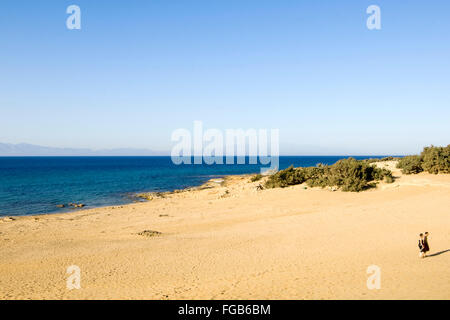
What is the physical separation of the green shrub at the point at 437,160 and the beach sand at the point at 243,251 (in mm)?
5007

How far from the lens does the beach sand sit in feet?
32.7

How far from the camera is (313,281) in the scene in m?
10.2

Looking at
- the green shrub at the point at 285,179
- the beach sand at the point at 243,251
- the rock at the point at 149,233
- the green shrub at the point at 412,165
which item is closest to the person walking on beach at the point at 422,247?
the beach sand at the point at 243,251

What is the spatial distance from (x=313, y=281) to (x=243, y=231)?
871cm

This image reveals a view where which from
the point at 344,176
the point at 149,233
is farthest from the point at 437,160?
the point at 149,233

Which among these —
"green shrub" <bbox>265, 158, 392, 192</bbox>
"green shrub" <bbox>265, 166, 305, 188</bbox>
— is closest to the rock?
"green shrub" <bbox>265, 158, 392, 192</bbox>

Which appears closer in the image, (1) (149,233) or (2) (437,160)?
(1) (149,233)

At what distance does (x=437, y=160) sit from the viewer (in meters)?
31.3

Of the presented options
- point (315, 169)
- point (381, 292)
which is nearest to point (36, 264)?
point (381, 292)

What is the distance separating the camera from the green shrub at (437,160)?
31266 mm

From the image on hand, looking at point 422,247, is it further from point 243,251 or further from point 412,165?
point 412,165

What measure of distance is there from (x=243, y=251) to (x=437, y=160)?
1082 inches

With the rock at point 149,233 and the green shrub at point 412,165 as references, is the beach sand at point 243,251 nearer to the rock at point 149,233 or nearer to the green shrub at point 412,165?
the rock at point 149,233
